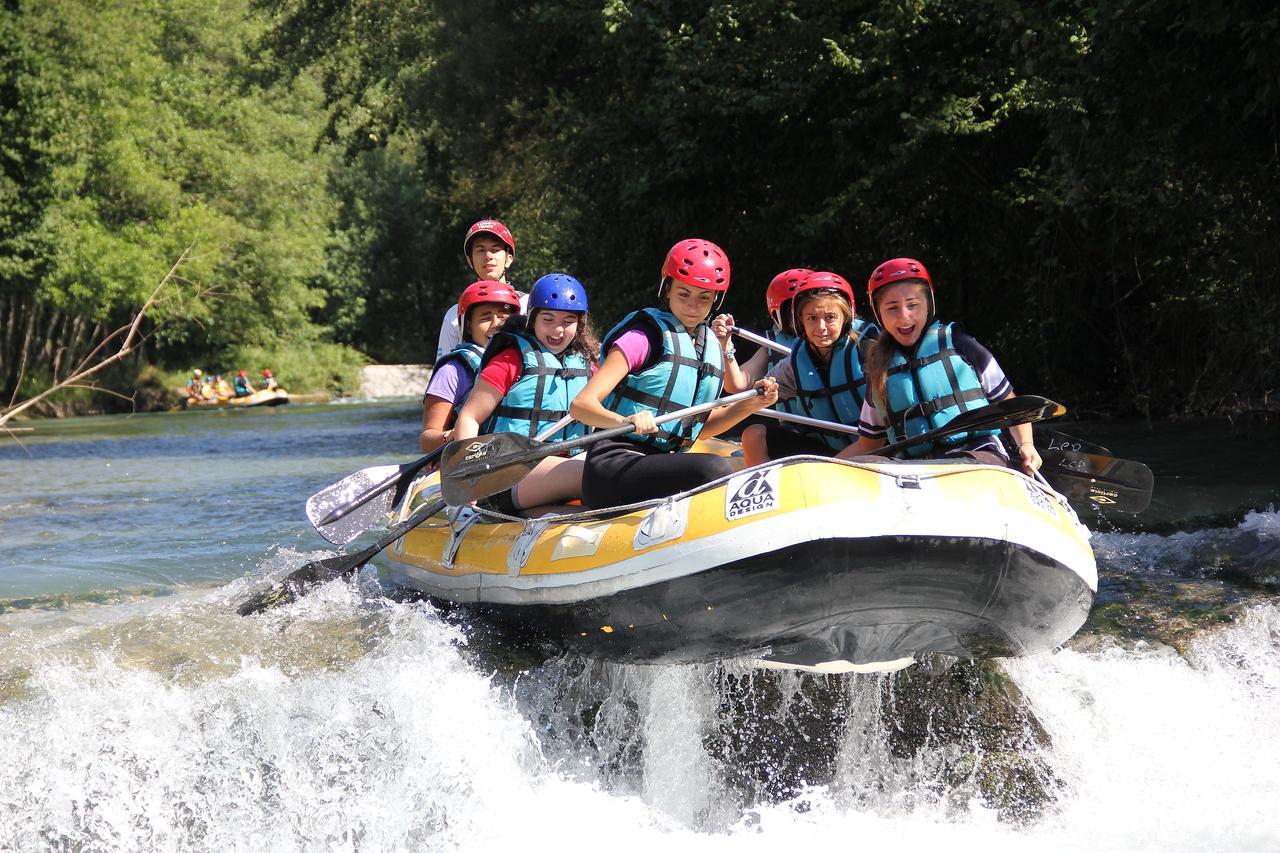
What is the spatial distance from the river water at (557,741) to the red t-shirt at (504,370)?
96 centimetres

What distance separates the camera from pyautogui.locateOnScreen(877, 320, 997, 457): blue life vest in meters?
4.64

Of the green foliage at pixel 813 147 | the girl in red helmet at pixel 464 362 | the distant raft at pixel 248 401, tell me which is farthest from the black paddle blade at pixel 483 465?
the distant raft at pixel 248 401

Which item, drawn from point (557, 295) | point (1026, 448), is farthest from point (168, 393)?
point (1026, 448)

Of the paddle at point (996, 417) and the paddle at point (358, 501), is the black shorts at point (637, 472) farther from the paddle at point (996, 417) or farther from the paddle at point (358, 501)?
the paddle at point (358, 501)

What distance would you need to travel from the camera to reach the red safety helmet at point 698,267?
14.8 feet

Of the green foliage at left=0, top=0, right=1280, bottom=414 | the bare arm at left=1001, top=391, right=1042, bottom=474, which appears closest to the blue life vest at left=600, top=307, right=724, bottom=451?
the bare arm at left=1001, top=391, right=1042, bottom=474

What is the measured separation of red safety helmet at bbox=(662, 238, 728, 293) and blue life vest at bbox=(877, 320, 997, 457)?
72cm

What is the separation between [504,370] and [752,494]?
1.49m

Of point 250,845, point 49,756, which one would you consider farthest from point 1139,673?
point 49,756

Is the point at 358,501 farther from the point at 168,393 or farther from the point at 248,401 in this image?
the point at 168,393

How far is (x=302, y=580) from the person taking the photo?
566 cm

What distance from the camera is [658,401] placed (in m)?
4.67

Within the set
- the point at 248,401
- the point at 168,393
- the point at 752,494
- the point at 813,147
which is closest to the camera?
the point at 752,494

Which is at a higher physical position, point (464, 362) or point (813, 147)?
point (813, 147)
